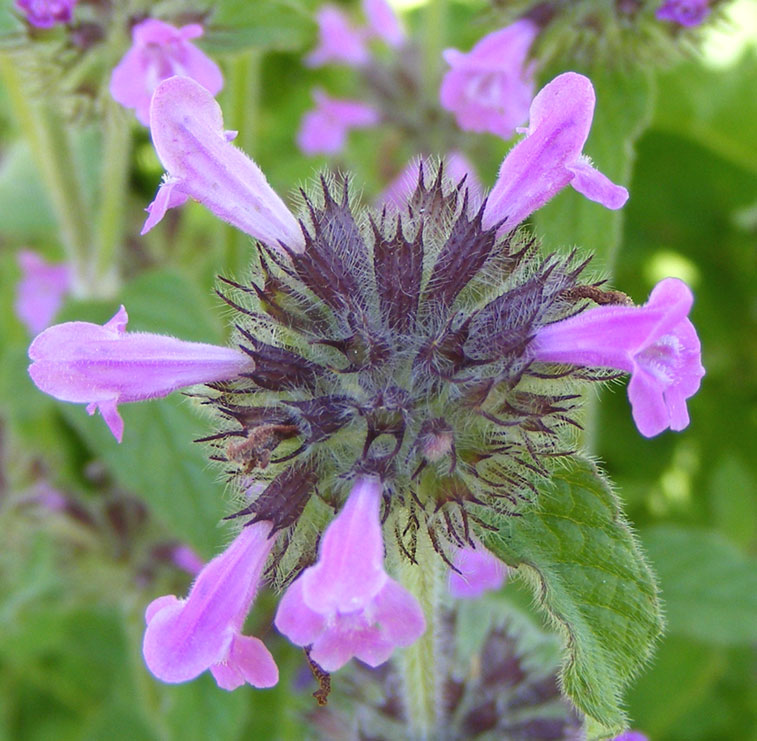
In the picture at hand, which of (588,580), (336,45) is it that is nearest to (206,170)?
(588,580)

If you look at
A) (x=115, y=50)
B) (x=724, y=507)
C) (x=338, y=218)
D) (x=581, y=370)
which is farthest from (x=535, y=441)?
(x=724, y=507)

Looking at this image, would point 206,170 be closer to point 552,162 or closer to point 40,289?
point 552,162

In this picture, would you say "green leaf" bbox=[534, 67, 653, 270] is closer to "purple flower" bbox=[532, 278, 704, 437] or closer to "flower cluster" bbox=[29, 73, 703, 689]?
"flower cluster" bbox=[29, 73, 703, 689]

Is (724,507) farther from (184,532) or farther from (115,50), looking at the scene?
(115,50)

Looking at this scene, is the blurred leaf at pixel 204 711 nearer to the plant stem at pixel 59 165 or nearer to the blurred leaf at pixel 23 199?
the plant stem at pixel 59 165

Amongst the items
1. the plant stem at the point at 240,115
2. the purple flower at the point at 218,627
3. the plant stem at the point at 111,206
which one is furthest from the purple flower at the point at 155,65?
the purple flower at the point at 218,627

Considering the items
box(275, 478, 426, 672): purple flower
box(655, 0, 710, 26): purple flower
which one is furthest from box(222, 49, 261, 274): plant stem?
box(275, 478, 426, 672): purple flower
